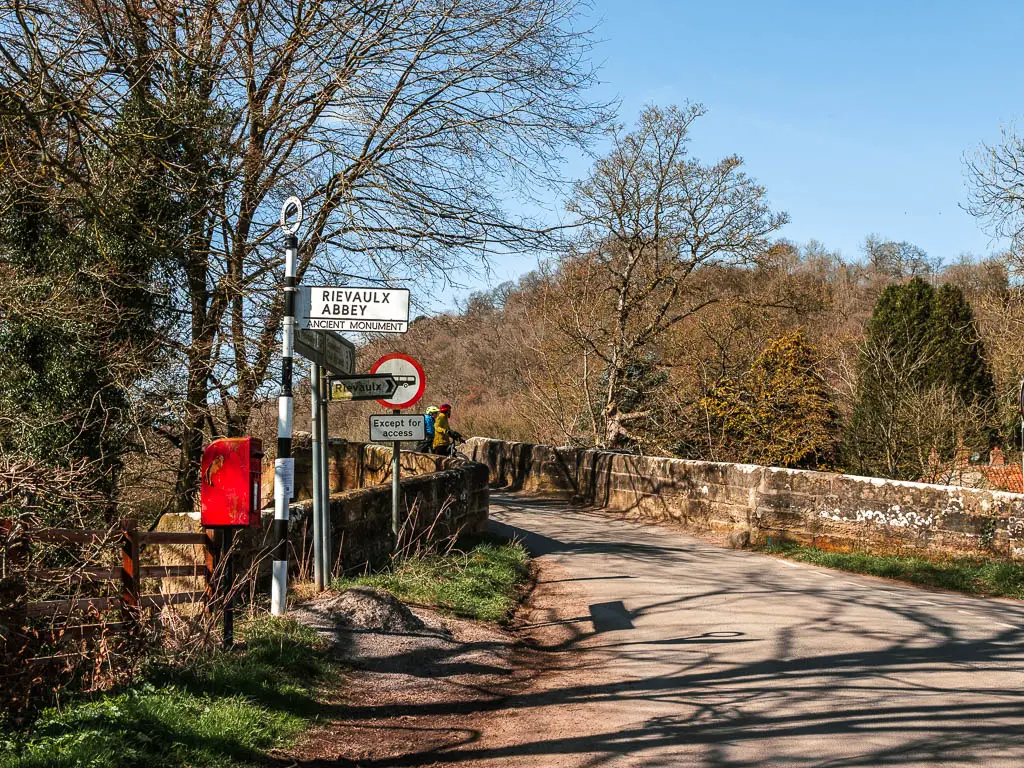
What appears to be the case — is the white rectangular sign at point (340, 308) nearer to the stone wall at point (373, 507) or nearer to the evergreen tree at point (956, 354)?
the stone wall at point (373, 507)

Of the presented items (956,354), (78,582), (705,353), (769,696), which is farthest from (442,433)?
(956,354)

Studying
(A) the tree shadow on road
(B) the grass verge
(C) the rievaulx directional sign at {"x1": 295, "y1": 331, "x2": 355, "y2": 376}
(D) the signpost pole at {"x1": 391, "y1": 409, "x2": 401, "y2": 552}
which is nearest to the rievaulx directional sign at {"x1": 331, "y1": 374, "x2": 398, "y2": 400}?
(C) the rievaulx directional sign at {"x1": 295, "y1": 331, "x2": 355, "y2": 376}

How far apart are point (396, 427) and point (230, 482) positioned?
147 inches

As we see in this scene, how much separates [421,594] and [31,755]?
489 centimetres

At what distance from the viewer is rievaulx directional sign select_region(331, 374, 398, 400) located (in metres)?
8.69

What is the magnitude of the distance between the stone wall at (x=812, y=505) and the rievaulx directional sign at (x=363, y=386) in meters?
7.65

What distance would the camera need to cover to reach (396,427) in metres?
9.98

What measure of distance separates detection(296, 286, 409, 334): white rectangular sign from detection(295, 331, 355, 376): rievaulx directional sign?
115 mm

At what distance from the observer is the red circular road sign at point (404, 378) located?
10.2m

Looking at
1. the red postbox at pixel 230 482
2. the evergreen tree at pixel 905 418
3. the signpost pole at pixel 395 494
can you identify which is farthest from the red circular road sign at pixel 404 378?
the evergreen tree at pixel 905 418

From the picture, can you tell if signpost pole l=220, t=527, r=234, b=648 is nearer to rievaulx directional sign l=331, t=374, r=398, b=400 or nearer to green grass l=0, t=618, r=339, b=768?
green grass l=0, t=618, r=339, b=768

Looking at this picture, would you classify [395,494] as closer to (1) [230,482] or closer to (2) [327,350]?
(2) [327,350]

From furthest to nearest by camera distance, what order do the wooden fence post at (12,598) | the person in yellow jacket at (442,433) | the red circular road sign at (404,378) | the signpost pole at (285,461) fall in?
the person in yellow jacket at (442,433) → the red circular road sign at (404,378) → the signpost pole at (285,461) → the wooden fence post at (12,598)

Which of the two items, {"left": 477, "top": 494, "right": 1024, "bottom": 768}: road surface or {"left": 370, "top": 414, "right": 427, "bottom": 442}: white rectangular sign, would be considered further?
{"left": 370, "top": 414, "right": 427, "bottom": 442}: white rectangular sign
